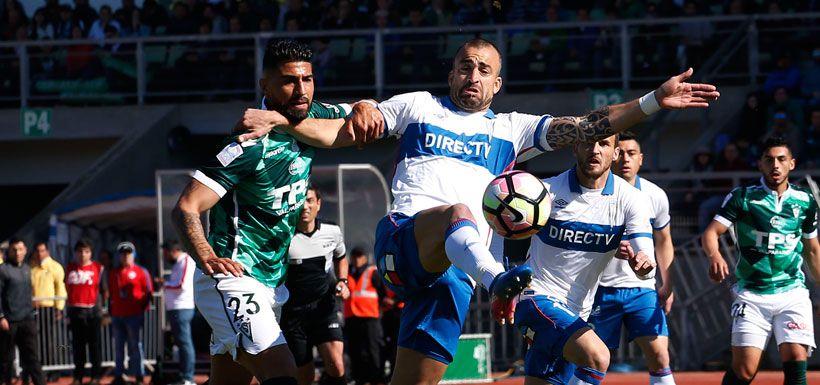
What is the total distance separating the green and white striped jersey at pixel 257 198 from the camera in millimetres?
7489

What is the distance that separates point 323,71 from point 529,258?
41.2 ft

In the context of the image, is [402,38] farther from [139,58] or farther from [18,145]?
[18,145]

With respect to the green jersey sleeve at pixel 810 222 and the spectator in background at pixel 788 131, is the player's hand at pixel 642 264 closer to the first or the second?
the green jersey sleeve at pixel 810 222

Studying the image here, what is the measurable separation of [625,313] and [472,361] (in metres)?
6.88

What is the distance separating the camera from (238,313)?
7.49 metres

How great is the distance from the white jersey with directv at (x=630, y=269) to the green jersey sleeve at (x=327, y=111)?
299 centimetres

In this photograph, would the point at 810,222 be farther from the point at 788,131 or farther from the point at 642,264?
the point at 788,131

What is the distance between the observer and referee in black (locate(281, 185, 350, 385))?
38.2ft

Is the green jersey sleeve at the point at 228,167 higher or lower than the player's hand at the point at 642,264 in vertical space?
higher

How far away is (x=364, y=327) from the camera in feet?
54.0

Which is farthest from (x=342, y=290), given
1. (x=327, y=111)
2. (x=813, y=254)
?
(x=327, y=111)

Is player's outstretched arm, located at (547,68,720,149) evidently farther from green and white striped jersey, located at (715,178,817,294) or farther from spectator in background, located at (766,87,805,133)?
spectator in background, located at (766,87,805,133)

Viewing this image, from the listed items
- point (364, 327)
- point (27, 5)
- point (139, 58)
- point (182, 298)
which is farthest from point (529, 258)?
point (27, 5)

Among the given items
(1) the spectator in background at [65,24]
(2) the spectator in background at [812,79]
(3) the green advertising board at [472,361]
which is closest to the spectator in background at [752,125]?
(2) the spectator in background at [812,79]
